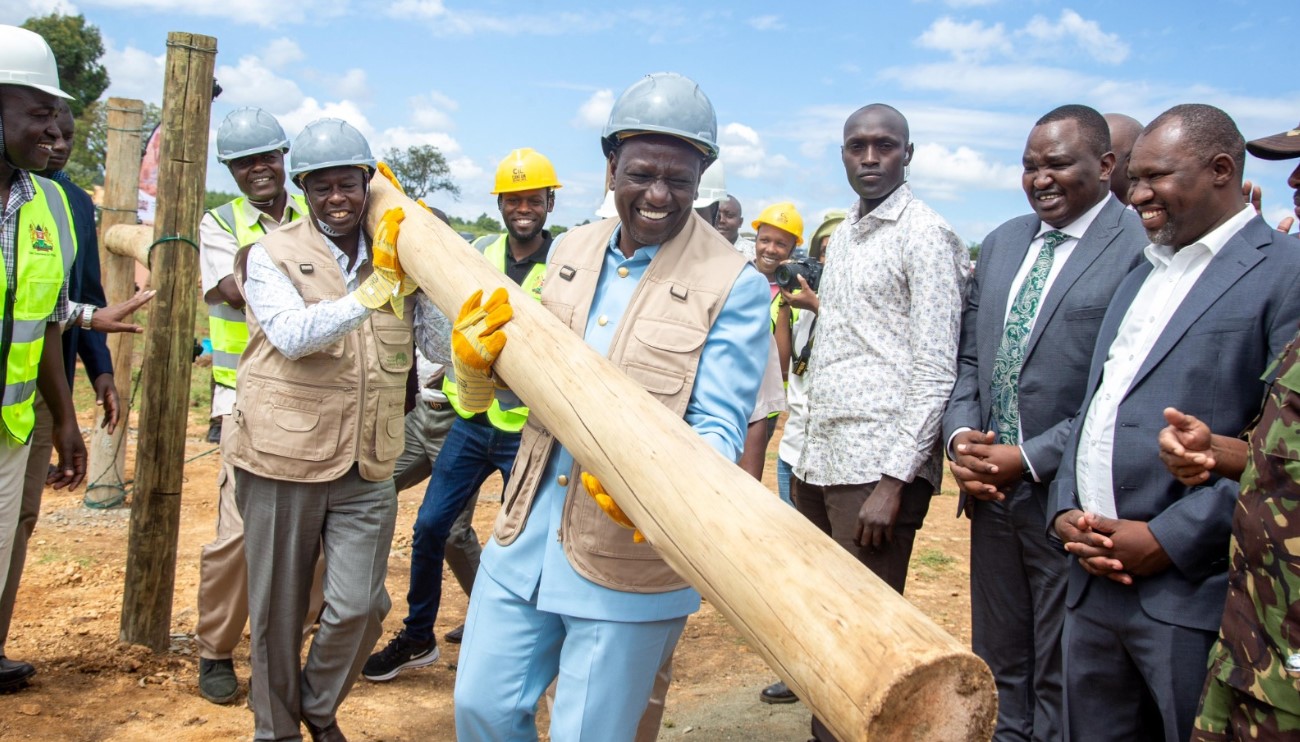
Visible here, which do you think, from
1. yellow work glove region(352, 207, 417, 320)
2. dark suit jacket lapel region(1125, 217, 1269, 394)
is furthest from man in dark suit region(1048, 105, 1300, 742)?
yellow work glove region(352, 207, 417, 320)

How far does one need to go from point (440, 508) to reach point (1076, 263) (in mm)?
2864

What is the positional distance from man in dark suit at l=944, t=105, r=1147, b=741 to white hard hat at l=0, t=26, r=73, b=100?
10.1ft

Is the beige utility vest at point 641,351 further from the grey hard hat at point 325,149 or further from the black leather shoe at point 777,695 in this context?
the black leather shoe at point 777,695

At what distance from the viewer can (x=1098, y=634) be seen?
2715 mm

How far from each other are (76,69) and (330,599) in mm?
32660

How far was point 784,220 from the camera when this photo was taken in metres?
6.38

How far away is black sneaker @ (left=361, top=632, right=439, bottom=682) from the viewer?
4613 millimetres

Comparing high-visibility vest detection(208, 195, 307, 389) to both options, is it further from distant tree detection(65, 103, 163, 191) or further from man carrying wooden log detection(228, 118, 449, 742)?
distant tree detection(65, 103, 163, 191)

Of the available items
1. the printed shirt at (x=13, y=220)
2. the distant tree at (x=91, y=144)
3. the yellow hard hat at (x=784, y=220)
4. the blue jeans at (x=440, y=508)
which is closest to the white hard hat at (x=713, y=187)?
the yellow hard hat at (x=784, y=220)

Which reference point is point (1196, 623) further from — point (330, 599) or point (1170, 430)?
point (330, 599)

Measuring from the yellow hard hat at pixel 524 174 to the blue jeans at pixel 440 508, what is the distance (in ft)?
3.92

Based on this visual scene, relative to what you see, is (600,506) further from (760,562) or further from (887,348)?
(887,348)

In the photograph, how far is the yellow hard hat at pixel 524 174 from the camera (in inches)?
200

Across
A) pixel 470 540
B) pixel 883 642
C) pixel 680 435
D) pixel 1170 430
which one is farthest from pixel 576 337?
pixel 470 540
